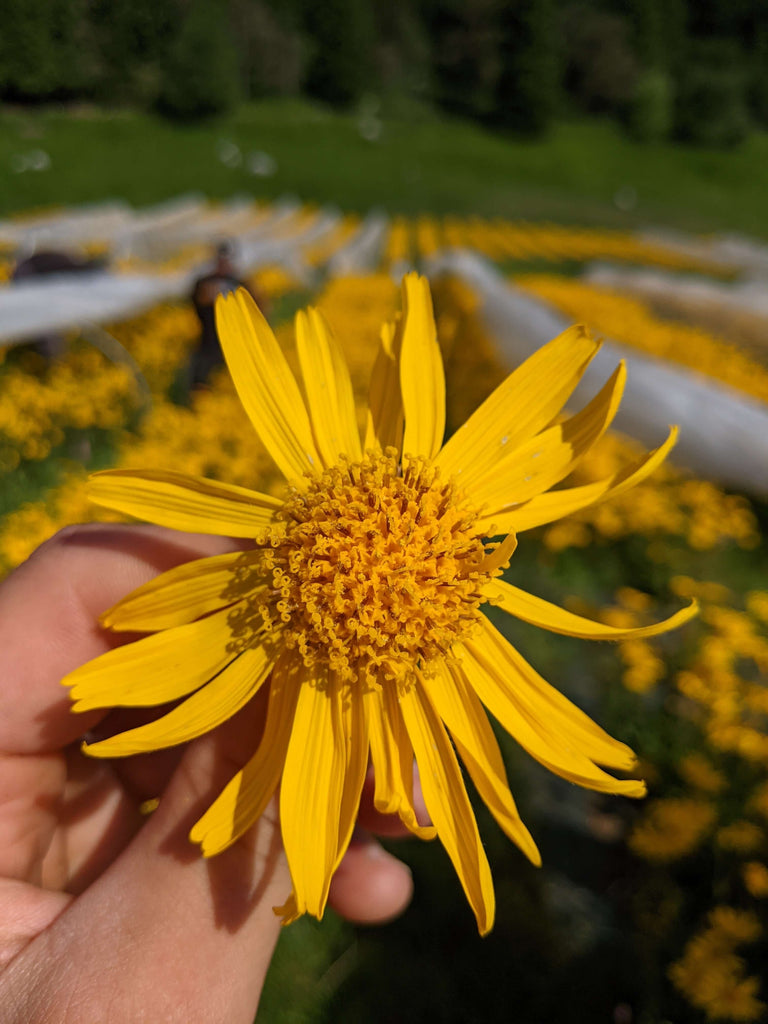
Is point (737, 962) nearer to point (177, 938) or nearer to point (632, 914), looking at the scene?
point (632, 914)

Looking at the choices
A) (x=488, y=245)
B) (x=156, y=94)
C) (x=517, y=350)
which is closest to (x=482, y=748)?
(x=517, y=350)

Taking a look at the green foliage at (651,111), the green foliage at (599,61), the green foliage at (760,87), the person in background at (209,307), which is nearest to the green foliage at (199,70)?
the green foliage at (651,111)

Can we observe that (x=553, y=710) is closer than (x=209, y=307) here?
Yes

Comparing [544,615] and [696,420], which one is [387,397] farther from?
[696,420]

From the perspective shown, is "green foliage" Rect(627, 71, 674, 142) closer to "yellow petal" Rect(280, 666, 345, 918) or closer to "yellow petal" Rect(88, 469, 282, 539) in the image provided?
"yellow petal" Rect(88, 469, 282, 539)

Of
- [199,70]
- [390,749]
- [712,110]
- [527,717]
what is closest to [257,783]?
[390,749]

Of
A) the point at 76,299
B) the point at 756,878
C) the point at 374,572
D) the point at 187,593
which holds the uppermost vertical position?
the point at 374,572
